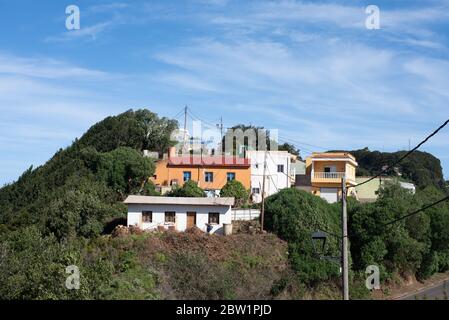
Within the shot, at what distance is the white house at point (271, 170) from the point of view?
A: 4706 cm

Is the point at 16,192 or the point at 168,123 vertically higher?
the point at 168,123

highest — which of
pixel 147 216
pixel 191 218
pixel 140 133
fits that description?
pixel 140 133

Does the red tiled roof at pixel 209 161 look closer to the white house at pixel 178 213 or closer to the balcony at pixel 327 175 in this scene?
the balcony at pixel 327 175

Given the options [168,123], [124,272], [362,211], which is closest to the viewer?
[124,272]

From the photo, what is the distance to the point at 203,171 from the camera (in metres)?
46.7

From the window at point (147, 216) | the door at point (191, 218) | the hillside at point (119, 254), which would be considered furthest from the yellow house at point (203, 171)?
the window at point (147, 216)

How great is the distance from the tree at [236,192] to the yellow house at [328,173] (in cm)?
669

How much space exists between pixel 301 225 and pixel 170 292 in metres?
12.0

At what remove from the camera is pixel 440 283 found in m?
39.7

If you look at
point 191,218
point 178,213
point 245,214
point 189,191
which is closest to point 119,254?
point 178,213

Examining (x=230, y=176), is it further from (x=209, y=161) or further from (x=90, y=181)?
(x=90, y=181)

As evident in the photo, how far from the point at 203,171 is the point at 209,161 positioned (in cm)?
93

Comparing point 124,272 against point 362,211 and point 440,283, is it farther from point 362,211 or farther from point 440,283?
point 440,283
